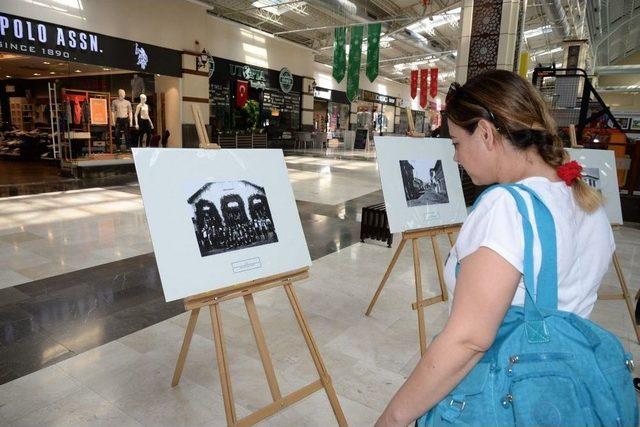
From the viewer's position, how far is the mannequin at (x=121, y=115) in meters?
10.4

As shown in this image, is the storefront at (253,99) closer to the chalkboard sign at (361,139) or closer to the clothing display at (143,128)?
the clothing display at (143,128)

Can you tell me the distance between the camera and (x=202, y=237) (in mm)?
1635

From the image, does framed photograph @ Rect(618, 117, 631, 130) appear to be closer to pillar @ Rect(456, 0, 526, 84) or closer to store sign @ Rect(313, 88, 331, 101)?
pillar @ Rect(456, 0, 526, 84)

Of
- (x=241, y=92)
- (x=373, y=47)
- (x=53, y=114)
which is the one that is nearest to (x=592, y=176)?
(x=373, y=47)

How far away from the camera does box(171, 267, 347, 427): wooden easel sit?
1.52 m

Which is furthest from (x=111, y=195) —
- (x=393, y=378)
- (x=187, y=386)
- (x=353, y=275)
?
(x=393, y=378)

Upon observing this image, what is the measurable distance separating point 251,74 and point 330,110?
727 centimetres

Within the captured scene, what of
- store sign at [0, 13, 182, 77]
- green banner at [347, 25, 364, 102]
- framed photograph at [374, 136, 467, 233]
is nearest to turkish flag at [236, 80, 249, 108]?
store sign at [0, 13, 182, 77]

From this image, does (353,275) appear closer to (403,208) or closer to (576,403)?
(403,208)

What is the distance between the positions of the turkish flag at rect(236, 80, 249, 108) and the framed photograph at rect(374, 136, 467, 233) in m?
13.4

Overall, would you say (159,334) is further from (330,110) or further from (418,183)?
(330,110)

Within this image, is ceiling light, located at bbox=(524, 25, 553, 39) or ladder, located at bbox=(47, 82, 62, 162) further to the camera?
ceiling light, located at bbox=(524, 25, 553, 39)

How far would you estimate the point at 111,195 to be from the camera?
726 centimetres

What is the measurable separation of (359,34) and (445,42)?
831cm
